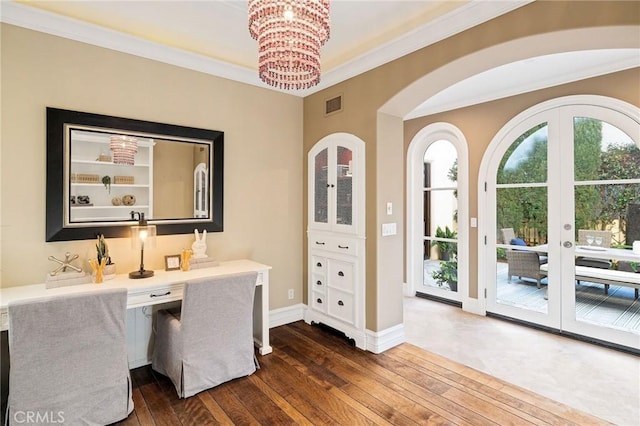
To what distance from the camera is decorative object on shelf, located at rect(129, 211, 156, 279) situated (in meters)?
2.64

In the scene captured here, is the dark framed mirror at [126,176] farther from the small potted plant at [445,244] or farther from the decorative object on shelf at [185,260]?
the small potted plant at [445,244]

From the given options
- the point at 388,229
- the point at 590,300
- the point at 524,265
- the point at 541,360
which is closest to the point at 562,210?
the point at 524,265

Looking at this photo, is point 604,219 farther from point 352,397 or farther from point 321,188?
point 352,397

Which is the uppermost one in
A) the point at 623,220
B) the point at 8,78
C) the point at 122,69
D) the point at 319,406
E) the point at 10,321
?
the point at 122,69

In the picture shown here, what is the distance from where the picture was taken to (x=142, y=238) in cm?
265

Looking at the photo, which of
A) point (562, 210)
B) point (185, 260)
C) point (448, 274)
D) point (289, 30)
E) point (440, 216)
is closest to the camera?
point (289, 30)

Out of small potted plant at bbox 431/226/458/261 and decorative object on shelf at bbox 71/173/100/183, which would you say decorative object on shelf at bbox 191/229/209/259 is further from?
small potted plant at bbox 431/226/458/261

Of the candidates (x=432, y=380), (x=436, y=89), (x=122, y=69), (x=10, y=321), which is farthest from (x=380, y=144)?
(x=10, y=321)

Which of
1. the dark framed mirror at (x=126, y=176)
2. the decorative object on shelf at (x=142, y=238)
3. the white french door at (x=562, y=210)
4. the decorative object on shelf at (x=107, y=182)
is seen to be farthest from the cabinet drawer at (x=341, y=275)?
the decorative object on shelf at (x=107, y=182)

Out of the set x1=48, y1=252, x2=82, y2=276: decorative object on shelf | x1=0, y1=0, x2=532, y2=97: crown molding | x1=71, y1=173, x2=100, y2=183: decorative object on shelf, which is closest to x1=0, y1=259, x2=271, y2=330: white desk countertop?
x1=48, y1=252, x2=82, y2=276: decorative object on shelf

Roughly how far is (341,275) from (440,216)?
209 centimetres

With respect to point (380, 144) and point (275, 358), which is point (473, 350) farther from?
point (380, 144)

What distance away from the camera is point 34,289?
90.4 inches

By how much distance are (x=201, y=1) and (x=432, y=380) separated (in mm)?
3391
